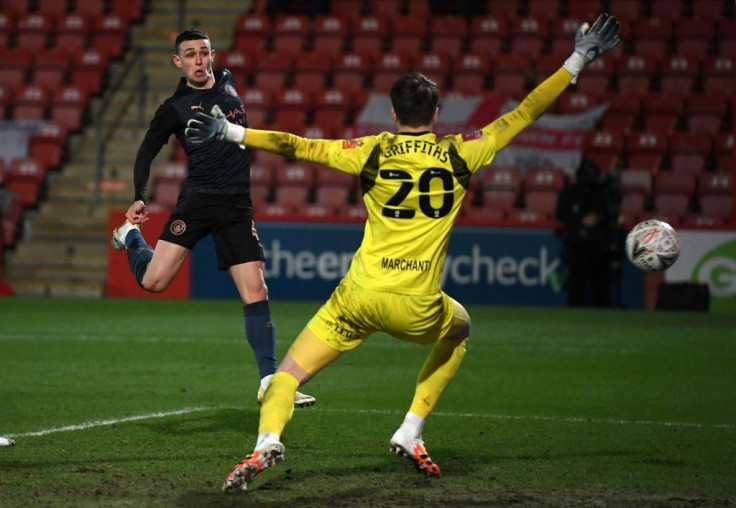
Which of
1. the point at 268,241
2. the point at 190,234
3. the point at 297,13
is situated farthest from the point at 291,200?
the point at 190,234

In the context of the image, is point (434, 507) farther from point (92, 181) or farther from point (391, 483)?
point (92, 181)

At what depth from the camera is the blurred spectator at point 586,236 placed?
1662 centimetres

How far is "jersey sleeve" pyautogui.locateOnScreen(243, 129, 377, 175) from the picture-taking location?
5.59m

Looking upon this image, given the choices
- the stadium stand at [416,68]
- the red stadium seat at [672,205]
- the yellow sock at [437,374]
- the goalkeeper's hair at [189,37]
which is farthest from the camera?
the stadium stand at [416,68]

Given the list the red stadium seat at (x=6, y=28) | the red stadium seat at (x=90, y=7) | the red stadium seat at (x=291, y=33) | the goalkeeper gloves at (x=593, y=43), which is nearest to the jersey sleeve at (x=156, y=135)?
the goalkeeper gloves at (x=593, y=43)

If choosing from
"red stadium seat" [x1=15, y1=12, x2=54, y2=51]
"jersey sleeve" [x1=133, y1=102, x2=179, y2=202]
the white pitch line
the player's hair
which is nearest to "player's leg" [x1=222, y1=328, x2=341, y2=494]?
the player's hair

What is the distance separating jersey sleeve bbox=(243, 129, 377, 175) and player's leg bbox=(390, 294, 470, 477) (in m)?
0.81

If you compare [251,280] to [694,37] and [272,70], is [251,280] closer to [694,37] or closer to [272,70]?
[272,70]

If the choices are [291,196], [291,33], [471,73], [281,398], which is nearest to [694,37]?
[471,73]

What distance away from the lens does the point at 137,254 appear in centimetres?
843

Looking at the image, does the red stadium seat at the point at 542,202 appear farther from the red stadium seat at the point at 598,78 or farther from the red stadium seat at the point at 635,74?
the red stadium seat at the point at 635,74

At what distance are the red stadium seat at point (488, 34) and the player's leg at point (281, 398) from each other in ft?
53.5

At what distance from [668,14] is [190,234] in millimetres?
15510

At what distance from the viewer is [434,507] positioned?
5.50 meters
